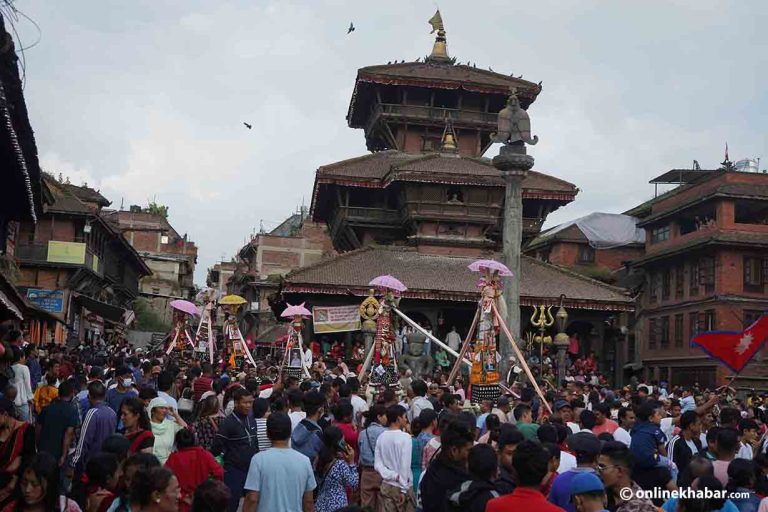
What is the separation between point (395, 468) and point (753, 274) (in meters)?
37.9

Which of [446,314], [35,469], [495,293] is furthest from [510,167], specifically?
[35,469]

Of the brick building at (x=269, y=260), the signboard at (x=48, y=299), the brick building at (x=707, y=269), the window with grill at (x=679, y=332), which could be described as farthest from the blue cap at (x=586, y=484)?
the brick building at (x=269, y=260)

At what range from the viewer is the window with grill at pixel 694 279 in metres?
44.3

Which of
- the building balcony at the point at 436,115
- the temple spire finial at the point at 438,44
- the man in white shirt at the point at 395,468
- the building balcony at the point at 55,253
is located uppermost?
the temple spire finial at the point at 438,44

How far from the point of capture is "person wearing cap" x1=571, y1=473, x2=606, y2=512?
5.82 metres

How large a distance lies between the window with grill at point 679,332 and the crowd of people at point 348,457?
3457 centimetres

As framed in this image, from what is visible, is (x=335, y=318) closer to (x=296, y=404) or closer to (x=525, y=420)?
(x=296, y=404)

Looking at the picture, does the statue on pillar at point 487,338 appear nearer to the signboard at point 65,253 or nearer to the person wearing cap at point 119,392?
the person wearing cap at point 119,392

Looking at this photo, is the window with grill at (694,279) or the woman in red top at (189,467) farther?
the window with grill at (694,279)

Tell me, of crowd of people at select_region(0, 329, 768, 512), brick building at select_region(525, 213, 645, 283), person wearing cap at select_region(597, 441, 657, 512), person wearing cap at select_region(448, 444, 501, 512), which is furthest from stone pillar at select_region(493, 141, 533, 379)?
brick building at select_region(525, 213, 645, 283)

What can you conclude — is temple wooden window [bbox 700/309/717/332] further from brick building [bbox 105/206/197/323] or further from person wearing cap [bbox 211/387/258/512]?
brick building [bbox 105/206/197/323]

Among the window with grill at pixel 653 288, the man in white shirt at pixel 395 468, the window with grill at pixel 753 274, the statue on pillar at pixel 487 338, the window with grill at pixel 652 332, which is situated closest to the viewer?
the man in white shirt at pixel 395 468

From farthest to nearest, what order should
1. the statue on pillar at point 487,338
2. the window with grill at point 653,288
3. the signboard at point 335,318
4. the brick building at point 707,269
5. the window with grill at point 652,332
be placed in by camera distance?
the window with grill at point 653,288, the window with grill at point 652,332, the brick building at point 707,269, the signboard at point 335,318, the statue on pillar at point 487,338

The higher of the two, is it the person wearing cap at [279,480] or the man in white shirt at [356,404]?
the man in white shirt at [356,404]
